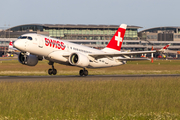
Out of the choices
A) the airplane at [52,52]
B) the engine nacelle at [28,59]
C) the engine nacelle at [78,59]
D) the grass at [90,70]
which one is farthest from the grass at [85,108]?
the grass at [90,70]

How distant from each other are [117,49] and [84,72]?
27.9 feet

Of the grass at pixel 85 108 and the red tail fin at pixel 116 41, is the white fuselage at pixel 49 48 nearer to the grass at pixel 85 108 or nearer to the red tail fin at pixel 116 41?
the red tail fin at pixel 116 41

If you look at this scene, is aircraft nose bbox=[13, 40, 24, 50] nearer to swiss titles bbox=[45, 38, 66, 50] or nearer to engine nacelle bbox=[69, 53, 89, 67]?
swiss titles bbox=[45, 38, 66, 50]

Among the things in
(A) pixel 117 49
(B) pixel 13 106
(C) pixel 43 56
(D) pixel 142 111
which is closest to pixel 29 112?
(B) pixel 13 106

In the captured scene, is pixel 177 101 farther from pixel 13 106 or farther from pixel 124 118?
pixel 13 106

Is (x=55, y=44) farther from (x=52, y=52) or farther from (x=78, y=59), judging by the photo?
(x=78, y=59)

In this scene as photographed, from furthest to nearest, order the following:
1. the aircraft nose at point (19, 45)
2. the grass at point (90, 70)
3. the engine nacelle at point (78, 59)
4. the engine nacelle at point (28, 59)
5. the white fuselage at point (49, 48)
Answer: the grass at point (90, 70) < the engine nacelle at point (28, 59) < the engine nacelle at point (78, 59) < the white fuselage at point (49, 48) < the aircraft nose at point (19, 45)

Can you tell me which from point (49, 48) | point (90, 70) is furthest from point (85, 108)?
point (90, 70)

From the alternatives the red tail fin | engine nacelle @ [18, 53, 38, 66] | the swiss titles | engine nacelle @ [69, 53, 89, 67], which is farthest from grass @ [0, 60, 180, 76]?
engine nacelle @ [69, 53, 89, 67]

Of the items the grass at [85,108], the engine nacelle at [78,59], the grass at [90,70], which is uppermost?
the engine nacelle at [78,59]

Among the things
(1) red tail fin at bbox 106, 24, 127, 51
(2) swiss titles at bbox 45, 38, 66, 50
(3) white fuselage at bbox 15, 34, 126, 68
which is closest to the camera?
(3) white fuselage at bbox 15, 34, 126, 68

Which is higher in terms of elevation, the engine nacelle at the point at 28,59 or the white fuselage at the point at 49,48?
the white fuselage at the point at 49,48

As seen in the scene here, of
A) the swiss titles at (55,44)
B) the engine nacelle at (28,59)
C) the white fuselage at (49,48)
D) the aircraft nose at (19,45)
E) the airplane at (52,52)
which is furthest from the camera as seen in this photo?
the engine nacelle at (28,59)

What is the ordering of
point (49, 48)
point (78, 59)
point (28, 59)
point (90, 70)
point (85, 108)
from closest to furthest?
point (85, 108) < point (49, 48) < point (78, 59) < point (28, 59) < point (90, 70)
